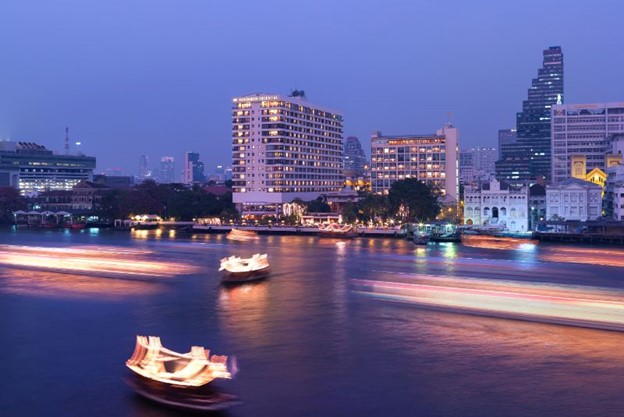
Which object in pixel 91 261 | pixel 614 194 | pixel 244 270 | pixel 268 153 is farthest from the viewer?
pixel 268 153

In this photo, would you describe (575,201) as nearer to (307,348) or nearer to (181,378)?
(307,348)

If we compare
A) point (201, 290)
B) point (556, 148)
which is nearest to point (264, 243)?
point (201, 290)

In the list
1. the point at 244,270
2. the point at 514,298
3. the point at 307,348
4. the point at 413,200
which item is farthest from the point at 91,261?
the point at 413,200

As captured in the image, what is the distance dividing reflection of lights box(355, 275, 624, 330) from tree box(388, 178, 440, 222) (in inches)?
1606

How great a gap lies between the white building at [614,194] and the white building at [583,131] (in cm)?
2648

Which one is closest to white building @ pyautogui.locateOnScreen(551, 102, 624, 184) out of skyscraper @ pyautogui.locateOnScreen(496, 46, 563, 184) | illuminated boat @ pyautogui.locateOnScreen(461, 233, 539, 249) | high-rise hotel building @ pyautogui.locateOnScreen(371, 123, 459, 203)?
high-rise hotel building @ pyautogui.locateOnScreen(371, 123, 459, 203)

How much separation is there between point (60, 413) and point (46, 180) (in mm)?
147907

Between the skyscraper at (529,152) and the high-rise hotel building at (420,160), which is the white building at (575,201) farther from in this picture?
the skyscraper at (529,152)

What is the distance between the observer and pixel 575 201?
7719cm

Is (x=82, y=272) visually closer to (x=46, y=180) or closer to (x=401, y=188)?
(x=401, y=188)

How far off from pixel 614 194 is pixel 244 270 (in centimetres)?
5391

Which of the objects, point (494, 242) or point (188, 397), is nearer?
point (188, 397)

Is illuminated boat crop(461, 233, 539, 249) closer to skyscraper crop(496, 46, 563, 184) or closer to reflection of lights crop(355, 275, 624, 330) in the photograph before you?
reflection of lights crop(355, 275, 624, 330)

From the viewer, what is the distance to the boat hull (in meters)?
16.3
